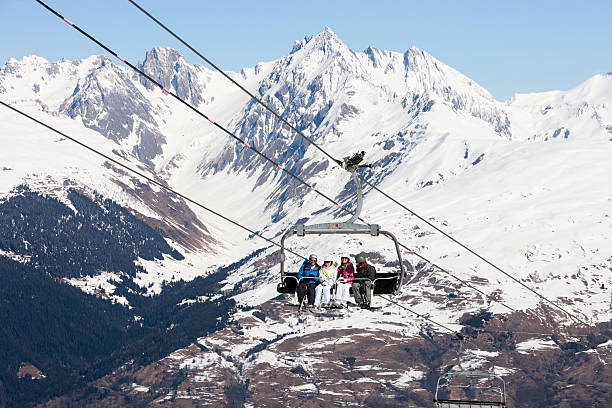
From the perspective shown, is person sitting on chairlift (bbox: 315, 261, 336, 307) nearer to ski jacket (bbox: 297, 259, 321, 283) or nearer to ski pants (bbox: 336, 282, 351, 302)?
ski jacket (bbox: 297, 259, 321, 283)

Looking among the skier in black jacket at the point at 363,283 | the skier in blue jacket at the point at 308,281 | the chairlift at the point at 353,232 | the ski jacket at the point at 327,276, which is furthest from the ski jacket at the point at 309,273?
the skier in black jacket at the point at 363,283

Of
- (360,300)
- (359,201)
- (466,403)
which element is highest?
(359,201)

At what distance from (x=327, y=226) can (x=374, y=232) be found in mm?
2929

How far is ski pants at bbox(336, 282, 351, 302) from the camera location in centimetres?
5522

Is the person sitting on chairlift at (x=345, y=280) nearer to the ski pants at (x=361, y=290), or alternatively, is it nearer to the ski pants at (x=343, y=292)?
the ski pants at (x=343, y=292)

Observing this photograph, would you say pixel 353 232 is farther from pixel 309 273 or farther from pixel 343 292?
pixel 309 273

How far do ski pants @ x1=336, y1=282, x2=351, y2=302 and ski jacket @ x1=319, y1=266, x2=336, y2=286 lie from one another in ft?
1.79

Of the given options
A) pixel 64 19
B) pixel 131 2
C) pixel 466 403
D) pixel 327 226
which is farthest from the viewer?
pixel 466 403

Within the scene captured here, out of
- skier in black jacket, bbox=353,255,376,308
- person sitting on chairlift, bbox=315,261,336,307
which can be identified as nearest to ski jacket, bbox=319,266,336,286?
person sitting on chairlift, bbox=315,261,336,307

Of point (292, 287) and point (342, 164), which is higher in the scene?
point (342, 164)

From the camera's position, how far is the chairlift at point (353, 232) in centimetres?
4891

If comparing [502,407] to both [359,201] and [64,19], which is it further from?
[64,19]

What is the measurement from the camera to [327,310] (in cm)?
5466

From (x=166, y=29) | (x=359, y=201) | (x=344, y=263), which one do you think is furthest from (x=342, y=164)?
(x=166, y=29)
